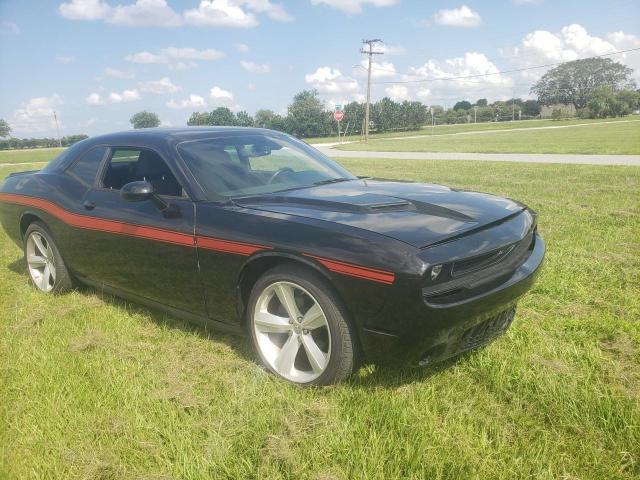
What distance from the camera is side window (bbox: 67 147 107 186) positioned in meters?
4.17

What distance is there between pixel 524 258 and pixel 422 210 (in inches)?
25.3

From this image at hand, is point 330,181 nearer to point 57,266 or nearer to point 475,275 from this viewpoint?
point 475,275

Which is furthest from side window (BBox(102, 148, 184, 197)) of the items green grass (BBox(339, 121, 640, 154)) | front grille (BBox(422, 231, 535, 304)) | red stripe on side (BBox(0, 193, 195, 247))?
green grass (BBox(339, 121, 640, 154))

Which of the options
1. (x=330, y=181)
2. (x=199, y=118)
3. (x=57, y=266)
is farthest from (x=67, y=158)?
(x=199, y=118)

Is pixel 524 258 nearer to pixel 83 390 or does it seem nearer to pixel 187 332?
pixel 187 332

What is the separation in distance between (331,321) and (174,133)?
6.66ft

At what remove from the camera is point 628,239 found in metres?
5.61

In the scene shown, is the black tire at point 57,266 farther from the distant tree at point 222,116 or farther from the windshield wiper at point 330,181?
the distant tree at point 222,116

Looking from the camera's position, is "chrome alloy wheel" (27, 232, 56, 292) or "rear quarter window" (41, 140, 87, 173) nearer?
"rear quarter window" (41, 140, 87, 173)

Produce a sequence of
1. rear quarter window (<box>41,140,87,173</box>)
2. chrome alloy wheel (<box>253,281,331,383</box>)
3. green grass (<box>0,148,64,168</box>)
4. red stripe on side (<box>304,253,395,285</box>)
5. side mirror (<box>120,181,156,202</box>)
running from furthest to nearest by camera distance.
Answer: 1. green grass (<box>0,148,64,168</box>)
2. rear quarter window (<box>41,140,87,173</box>)
3. side mirror (<box>120,181,156,202</box>)
4. chrome alloy wheel (<box>253,281,331,383</box>)
5. red stripe on side (<box>304,253,395,285</box>)

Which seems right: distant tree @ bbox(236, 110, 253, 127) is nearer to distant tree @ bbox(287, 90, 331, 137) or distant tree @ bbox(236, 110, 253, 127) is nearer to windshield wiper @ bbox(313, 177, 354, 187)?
distant tree @ bbox(287, 90, 331, 137)

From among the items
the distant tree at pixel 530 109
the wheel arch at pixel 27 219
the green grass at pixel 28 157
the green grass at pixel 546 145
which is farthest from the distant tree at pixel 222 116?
the wheel arch at pixel 27 219

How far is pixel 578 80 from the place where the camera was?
107 metres

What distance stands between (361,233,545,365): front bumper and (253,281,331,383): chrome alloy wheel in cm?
32
